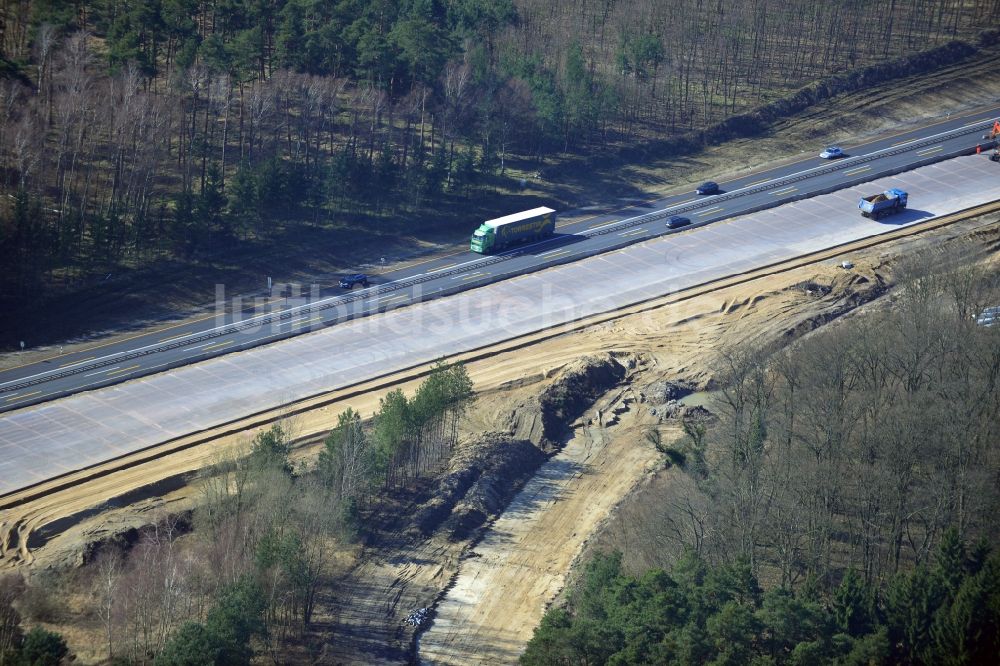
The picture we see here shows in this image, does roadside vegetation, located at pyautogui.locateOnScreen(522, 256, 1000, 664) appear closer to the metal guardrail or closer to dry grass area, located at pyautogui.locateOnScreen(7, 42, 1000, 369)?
the metal guardrail

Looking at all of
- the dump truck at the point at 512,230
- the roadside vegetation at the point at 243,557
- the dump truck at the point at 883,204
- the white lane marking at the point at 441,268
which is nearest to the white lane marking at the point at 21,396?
the roadside vegetation at the point at 243,557

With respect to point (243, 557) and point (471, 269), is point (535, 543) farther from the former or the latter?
point (471, 269)

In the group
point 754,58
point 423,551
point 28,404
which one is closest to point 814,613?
point 423,551

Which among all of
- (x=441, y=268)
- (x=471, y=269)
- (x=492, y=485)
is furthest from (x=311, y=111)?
(x=492, y=485)

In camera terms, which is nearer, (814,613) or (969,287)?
(814,613)

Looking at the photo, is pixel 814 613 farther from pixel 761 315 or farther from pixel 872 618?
pixel 761 315

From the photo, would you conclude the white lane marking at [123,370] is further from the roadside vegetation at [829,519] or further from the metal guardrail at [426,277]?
the roadside vegetation at [829,519]
